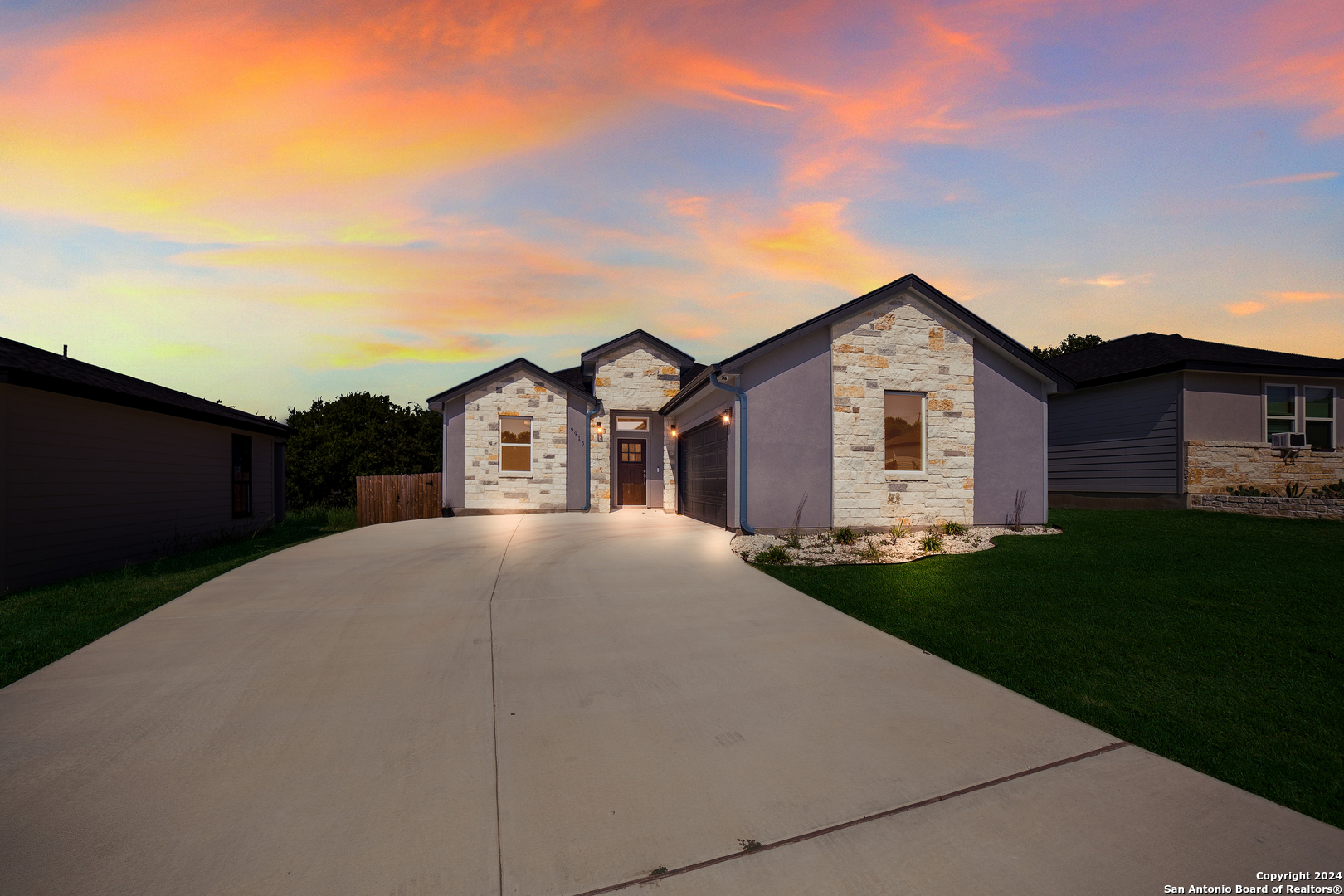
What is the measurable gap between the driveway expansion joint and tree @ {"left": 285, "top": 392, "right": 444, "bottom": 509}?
2205 centimetres

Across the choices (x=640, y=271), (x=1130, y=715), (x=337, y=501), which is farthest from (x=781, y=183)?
(x=337, y=501)

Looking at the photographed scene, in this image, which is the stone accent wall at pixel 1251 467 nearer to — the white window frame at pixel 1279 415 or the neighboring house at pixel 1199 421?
the neighboring house at pixel 1199 421

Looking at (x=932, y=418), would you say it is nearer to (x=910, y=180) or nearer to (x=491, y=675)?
(x=910, y=180)

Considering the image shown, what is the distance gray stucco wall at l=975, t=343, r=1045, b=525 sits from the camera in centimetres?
1208

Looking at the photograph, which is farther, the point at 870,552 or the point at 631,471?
the point at 631,471

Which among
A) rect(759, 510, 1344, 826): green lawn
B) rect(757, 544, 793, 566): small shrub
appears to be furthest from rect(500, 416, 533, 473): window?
rect(759, 510, 1344, 826): green lawn

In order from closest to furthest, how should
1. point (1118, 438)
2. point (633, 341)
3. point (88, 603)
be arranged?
point (88, 603) → point (1118, 438) → point (633, 341)

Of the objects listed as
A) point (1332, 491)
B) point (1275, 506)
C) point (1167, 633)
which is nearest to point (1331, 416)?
point (1332, 491)

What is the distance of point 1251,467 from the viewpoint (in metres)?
14.9

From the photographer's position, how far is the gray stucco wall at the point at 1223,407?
48.3 ft

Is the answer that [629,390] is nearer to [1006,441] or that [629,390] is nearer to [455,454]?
[455,454]

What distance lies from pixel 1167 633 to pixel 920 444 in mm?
7301

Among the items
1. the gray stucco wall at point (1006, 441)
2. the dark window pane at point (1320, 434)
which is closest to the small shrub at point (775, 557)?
→ the gray stucco wall at point (1006, 441)

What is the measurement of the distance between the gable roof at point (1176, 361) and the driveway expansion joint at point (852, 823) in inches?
604
